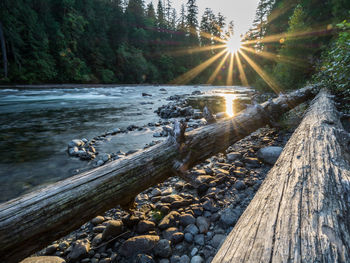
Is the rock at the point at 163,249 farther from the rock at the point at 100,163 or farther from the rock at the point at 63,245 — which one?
the rock at the point at 100,163

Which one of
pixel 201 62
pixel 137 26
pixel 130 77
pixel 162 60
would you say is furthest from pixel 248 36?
pixel 130 77

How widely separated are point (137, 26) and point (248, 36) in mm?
31331

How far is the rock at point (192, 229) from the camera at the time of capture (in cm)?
185

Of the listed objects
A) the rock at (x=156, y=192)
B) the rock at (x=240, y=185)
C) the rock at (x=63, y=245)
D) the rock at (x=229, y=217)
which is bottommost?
the rock at (x=63, y=245)

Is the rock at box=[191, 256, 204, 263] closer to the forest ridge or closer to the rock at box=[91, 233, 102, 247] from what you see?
the rock at box=[91, 233, 102, 247]

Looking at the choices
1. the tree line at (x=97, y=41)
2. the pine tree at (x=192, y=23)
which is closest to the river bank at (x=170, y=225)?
the tree line at (x=97, y=41)

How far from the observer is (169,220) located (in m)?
2.01

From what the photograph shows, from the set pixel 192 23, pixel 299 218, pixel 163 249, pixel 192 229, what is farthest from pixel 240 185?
pixel 192 23

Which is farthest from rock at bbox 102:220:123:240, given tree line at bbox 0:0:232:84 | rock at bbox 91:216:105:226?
tree line at bbox 0:0:232:84

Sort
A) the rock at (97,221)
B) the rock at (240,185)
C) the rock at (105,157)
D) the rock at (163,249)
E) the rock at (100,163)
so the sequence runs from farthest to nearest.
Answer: the rock at (105,157), the rock at (100,163), the rock at (240,185), the rock at (97,221), the rock at (163,249)

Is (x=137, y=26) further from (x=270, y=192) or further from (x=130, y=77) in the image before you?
(x=270, y=192)

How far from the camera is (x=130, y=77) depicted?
127ft

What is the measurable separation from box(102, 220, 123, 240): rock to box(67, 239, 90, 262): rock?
17 centimetres

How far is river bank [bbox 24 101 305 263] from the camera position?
5.40ft
